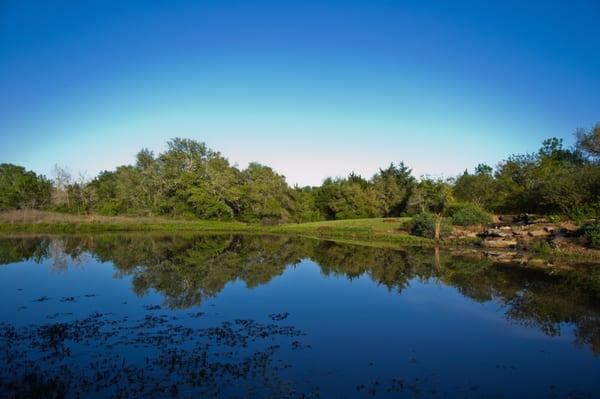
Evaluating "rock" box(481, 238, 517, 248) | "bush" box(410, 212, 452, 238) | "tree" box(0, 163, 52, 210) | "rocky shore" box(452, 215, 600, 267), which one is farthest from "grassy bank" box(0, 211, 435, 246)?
"tree" box(0, 163, 52, 210)

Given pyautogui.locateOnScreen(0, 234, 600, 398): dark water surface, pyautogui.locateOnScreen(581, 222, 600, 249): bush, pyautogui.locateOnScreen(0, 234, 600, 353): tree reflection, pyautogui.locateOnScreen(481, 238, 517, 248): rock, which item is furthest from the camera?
pyautogui.locateOnScreen(481, 238, 517, 248): rock

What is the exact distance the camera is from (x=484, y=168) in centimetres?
9325

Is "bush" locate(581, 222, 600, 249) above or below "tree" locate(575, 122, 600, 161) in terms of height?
below

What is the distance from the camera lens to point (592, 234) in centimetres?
2869

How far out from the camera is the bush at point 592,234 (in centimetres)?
2830

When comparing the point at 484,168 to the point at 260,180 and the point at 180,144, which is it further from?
the point at 180,144

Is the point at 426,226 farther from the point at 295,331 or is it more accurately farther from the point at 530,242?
the point at 295,331

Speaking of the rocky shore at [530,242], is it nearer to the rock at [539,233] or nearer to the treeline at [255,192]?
the rock at [539,233]

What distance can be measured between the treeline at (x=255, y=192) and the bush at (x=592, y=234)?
16.7 meters

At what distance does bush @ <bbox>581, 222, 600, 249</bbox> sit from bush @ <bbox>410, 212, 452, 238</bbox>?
39.7 ft

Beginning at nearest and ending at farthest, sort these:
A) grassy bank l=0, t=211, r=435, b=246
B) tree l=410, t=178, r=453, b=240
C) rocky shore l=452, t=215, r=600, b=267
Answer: rocky shore l=452, t=215, r=600, b=267 < grassy bank l=0, t=211, r=435, b=246 < tree l=410, t=178, r=453, b=240

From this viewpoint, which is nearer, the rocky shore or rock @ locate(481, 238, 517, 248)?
the rocky shore

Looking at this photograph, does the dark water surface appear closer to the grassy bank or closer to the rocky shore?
the rocky shore

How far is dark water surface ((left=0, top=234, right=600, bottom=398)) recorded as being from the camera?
368 inches
